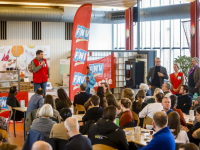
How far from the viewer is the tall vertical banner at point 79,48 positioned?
832cm

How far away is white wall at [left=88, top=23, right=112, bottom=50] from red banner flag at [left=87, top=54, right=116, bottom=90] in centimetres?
530

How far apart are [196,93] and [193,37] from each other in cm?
250

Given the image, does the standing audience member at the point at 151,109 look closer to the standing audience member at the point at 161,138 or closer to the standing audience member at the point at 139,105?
the standing audience member at the point at 139,105

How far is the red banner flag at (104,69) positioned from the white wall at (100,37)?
5.30 metres

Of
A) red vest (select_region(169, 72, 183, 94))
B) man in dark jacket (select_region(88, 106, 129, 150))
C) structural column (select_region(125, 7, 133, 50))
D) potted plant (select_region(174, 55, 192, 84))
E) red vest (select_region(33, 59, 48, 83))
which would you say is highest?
structural column (select_region(125, 7, 133, 50))

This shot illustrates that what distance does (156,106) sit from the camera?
17.4 ft

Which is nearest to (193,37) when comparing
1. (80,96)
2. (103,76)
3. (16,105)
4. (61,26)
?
(103,76)

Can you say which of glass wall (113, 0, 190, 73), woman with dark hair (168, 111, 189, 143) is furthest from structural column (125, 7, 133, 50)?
woman with dark hair (168, 111, 189, 143)

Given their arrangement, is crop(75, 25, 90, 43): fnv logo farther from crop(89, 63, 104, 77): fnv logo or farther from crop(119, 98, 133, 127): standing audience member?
crop(119, 98, 133, 127): standing audience member

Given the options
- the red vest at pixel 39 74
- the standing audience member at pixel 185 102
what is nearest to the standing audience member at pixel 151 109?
the standing audience member at pixel 185 102

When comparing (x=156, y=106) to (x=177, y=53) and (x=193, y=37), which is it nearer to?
(x=193, y=37)

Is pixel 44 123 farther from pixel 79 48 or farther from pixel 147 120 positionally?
pixel 79 48

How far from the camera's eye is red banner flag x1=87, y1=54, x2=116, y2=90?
11086 mm

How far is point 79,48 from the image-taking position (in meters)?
8.41
